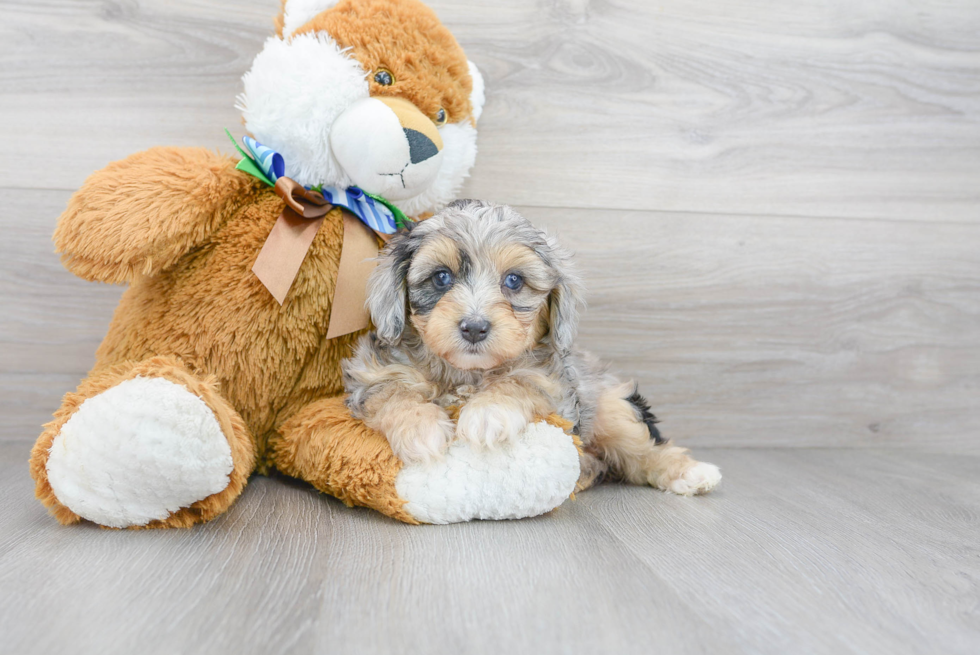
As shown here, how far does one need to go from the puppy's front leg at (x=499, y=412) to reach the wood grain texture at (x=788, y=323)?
849 millimetres

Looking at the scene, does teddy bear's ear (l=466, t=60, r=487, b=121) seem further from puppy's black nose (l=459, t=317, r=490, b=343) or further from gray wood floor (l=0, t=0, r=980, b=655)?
puppy's black nose (l=459, t=317, r=490, b=343)

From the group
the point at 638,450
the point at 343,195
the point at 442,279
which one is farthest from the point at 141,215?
the point at 638,450

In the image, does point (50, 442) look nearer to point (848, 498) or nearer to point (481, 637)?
point (481, 637)

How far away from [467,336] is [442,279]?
0.19 metres

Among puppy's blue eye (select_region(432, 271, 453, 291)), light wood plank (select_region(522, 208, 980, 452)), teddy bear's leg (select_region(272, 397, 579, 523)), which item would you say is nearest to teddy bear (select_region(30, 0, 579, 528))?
teddy bear's leg (select_region(272, 397, 579, 523))

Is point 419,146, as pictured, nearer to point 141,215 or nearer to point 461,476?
point 141,215

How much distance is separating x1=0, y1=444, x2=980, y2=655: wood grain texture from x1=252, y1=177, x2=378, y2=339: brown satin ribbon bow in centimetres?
49

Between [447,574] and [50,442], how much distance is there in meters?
0.88

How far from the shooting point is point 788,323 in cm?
259

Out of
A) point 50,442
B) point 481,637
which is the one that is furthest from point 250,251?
point 481,637

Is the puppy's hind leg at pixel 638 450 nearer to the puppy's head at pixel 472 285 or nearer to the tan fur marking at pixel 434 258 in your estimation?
the puppy's head at pixel 472 285

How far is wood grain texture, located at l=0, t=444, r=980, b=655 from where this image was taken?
1.07m

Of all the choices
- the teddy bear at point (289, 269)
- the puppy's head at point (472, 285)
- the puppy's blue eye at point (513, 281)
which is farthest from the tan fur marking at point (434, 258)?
the teddy bear at point (289, 269)

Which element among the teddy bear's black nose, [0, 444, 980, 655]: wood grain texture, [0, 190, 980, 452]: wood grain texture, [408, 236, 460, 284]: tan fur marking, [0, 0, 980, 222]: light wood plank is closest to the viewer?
[0, 444, 980, 655]: wood grain texture
